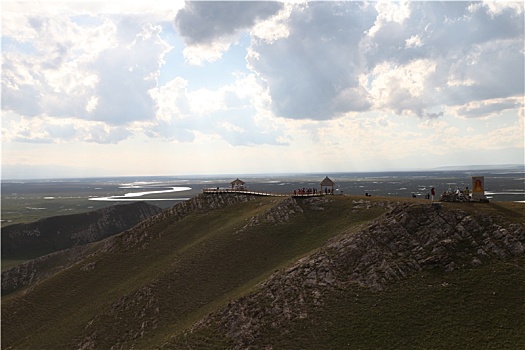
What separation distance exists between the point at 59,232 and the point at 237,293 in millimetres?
145881

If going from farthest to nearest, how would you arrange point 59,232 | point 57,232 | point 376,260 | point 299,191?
point 59,232
point 57,232
point 299,191
point 376,260

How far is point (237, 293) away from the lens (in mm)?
49594

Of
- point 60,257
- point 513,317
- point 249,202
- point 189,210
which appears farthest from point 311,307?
point 60,257

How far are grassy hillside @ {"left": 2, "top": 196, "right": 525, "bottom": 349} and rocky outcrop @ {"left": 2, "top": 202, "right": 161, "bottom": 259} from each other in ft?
316

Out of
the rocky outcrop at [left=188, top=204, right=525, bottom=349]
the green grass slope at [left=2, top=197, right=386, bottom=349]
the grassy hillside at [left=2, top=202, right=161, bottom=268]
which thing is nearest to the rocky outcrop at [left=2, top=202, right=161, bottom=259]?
the grassy hillside at [left=2, top=202, right=161, bottom=268]

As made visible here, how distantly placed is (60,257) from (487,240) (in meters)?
121

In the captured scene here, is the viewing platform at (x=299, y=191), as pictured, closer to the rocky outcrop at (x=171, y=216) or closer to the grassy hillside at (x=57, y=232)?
the rocky outcrop at (x=171, y=216)

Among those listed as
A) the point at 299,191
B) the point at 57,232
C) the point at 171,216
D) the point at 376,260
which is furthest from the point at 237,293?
the point at 57,232

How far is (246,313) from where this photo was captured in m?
43.3

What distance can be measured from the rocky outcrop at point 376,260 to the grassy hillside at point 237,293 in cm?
133

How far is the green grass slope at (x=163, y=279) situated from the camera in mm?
50875

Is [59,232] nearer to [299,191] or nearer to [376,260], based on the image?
[299,191]

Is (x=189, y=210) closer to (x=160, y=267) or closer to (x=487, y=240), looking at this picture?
(x=160, y=267)

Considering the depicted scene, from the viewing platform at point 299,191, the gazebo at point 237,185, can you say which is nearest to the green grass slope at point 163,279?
the viewing platform at point 299,191
